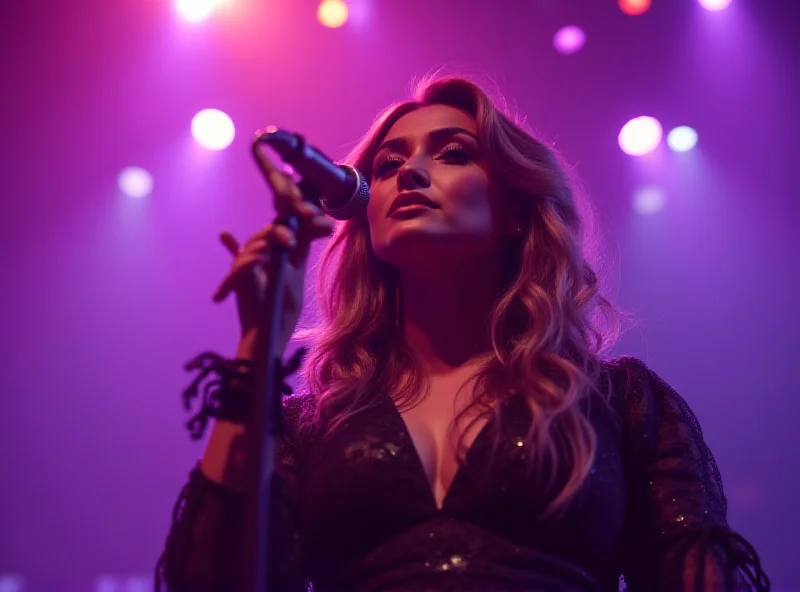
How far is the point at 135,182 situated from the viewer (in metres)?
4.40

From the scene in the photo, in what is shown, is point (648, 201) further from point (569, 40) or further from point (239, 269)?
point (239, 269)

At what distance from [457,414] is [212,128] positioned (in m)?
3.27

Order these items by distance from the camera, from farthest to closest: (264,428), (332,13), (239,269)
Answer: (332,13)
(239,269)
(264,428)

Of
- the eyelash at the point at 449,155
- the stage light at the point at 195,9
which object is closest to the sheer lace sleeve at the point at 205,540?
the eyelash at the point at 449,155

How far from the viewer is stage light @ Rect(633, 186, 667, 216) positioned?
170 inches

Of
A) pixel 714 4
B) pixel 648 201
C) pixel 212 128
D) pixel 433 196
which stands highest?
pixel 714 4

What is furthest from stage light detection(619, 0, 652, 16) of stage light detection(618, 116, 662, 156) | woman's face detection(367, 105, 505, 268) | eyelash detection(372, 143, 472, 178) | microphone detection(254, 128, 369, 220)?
microphone detection(254, 128, 369, 220)

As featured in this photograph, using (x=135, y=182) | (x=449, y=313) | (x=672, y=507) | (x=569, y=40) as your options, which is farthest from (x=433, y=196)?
(x=135, y=182)

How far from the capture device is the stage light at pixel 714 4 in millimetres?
4230

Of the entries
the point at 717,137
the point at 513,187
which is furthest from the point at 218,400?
the point at 717,137

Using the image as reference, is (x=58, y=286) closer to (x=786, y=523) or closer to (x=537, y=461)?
(x=537, y=461)

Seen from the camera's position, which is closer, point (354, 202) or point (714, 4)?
point (354, 202)

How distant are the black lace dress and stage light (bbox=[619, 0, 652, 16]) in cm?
320

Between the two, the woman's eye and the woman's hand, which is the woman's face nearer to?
the woman's eye
